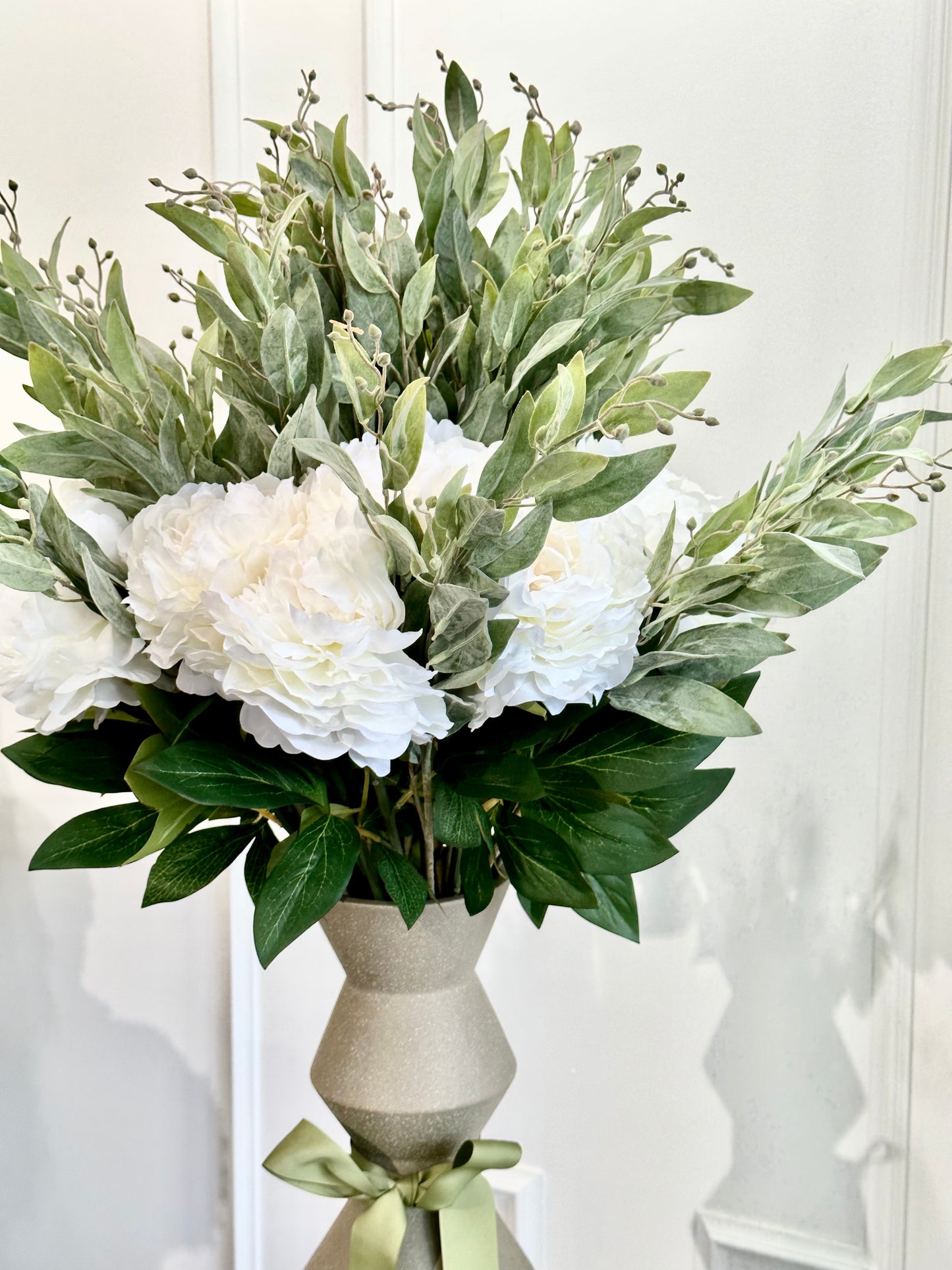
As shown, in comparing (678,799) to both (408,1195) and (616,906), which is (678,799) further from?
(408,1195)

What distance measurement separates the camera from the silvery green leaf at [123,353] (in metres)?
0.53

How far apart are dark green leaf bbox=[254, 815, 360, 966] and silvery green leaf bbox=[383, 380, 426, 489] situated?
19cm

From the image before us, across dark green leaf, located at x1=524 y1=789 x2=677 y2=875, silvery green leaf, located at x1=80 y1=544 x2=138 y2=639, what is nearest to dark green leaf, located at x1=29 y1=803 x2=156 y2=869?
silvery green leaf, located at x1=80 y1=544 x2=138 y2=639

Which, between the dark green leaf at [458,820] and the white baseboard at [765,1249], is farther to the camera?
the white baseboard at [765,1249]

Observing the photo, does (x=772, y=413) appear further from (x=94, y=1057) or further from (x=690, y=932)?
(x=94, y=1057)

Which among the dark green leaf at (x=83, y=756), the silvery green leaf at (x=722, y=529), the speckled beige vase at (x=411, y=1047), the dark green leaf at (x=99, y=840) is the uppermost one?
the silvery green leaf at (x=722, y=529)

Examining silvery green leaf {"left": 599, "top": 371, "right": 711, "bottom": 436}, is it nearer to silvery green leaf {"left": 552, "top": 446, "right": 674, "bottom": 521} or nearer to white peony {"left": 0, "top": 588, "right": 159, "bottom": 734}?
silvery green leaf {"left": 552, "top": 446, "right": 674, "bottom": 521}

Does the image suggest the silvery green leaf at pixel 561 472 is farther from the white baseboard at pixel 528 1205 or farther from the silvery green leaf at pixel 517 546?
the white baseboard at pixel 528 1205

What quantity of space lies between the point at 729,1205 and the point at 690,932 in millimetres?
264

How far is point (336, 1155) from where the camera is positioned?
25.4 inches

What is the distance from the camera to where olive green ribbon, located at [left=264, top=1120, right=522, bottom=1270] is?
0.61 m

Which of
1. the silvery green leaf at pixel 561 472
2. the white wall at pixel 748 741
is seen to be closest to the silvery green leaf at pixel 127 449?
the silvery green leaf at pixel 561 472

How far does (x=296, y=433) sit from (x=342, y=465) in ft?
0.27

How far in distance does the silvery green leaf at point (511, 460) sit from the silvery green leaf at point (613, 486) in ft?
0.08
